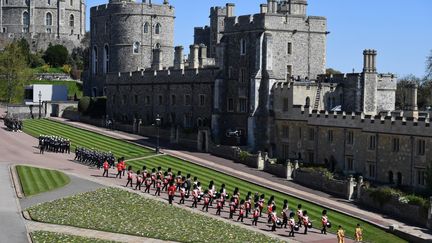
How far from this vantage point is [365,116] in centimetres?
5844

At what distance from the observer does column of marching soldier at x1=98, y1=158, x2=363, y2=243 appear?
4156 cm

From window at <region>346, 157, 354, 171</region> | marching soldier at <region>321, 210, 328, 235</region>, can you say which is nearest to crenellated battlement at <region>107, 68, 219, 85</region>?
window at <region>346, 157, 354, 171</region>

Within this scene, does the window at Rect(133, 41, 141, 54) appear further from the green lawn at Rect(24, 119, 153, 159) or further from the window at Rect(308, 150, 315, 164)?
the window at Rect(308, 150, 315, 164)

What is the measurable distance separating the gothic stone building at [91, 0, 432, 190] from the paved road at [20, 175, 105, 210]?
19.1 meters

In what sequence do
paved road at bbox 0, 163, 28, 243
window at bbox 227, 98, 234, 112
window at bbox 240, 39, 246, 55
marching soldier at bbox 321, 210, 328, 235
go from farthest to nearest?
window at bbox 227, 98, 234, 112 < window at bbox 240, 39, 246, 55 < marching soldier at bbox 321, 210, 328, 235 < paved road at bbox 0, 163, 28, 243

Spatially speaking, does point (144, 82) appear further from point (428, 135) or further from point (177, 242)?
point (177, 242)

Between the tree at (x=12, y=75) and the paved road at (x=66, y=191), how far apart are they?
54060 mm

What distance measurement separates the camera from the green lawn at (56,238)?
3512 cm

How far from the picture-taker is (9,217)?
4012cm

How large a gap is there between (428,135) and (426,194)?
460 centimetres

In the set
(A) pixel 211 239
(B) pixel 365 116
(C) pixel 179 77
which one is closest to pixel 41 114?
(C) pixel 179 77

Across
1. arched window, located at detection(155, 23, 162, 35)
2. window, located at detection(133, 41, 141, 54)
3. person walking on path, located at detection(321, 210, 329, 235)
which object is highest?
arched window, located at detection(155, 23, 162, 35)

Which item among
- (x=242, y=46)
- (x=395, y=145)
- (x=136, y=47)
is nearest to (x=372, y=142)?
(x=395, y=145)

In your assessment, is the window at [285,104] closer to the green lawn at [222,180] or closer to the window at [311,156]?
the window at [311,156]
